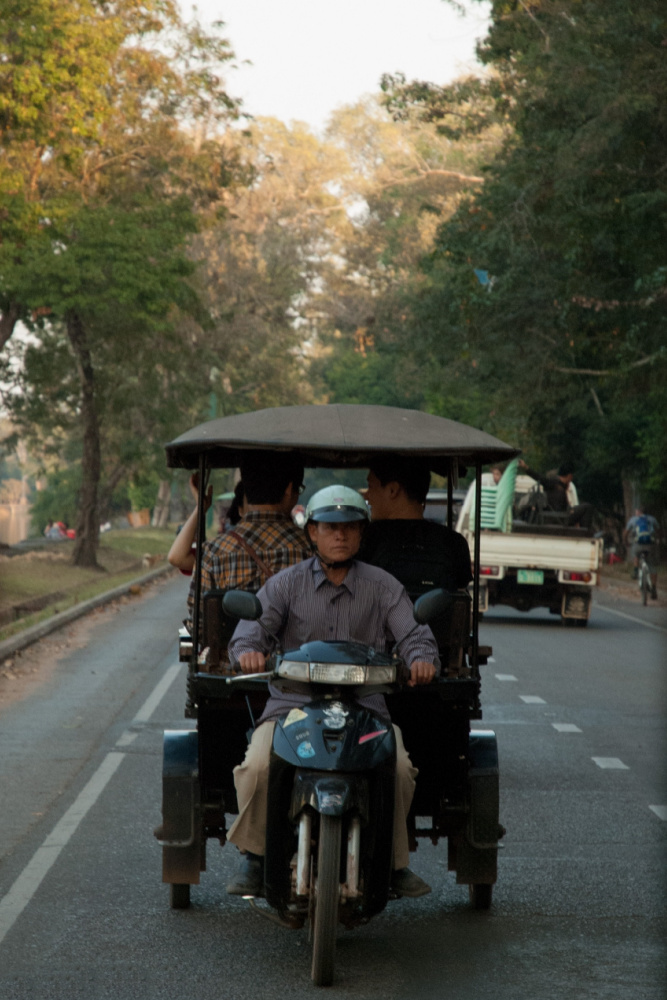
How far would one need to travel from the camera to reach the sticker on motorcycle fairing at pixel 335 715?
5.14 m

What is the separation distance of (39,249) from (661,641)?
16174 mm

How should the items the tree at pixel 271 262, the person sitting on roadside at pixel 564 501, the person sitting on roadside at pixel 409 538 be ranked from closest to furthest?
A: the person sitting on roadside at pixel 409 538 → the person sitting on roadside at pixel 564 501 → the tree at pixel 271 262

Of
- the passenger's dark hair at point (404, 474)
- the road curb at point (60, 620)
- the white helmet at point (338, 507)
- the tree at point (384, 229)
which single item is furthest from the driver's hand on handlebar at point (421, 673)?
the tree at point (384, 229)

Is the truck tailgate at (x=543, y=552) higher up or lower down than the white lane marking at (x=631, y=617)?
higher up

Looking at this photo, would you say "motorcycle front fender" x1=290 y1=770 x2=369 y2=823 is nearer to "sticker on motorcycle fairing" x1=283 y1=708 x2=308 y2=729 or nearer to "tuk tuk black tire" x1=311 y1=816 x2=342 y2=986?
"tuk tuk black tire" x1=311 y1=816 x2=342 y2=986

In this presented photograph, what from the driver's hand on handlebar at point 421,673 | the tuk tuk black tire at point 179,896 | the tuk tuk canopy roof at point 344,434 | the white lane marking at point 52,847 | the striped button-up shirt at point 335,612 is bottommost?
the white lane marking at point 52,847

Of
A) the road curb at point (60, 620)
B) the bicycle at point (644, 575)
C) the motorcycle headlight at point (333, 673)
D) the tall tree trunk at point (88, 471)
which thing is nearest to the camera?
the motorcycle headlight at point (333, 673)

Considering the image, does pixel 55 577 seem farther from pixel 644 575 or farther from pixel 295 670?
pixel 295 670

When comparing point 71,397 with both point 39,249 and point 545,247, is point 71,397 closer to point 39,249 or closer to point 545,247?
point 39,249

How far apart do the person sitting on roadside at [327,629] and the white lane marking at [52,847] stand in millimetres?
1267

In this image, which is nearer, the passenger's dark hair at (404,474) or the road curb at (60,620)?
the passenger's dark hair at (404,474)

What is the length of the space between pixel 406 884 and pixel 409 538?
5.43 feet

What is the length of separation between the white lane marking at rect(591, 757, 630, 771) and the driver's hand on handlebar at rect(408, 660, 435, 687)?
5.06 m

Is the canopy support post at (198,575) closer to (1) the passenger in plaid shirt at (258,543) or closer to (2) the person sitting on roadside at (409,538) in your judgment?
(1) the passenger in plaid shirt at (258,543)
